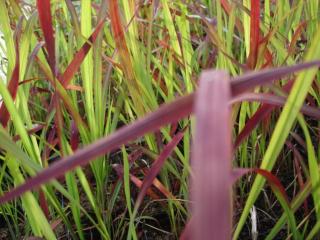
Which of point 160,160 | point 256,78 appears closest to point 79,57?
point 160,160

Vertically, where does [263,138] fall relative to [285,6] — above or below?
below

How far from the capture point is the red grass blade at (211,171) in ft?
0.43

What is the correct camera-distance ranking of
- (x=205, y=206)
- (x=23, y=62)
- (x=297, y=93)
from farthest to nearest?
(x=23, y=62), (x=297, y=93), (x=205, y=206)

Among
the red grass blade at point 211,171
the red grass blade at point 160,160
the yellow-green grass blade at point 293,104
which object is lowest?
the red grass blade at point 160,160

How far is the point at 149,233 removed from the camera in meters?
0.60

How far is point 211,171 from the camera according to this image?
0.14 m

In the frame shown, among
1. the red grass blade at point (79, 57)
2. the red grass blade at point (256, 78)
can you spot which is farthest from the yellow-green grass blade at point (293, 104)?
the red grass blade at point (79, 57)

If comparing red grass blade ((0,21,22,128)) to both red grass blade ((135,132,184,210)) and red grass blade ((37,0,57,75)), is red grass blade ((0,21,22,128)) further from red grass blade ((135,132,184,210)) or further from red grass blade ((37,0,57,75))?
red grass blade ((135,132,184,210))

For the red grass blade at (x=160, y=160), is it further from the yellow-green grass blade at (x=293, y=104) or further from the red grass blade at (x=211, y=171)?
the red grass blade at (x=211, y=171)

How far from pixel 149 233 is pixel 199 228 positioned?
49 centimetres

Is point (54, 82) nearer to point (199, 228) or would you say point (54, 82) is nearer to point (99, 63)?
point (99, 63)

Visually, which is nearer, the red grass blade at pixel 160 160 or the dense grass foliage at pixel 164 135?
the dense grass foliage at pixel 164 135

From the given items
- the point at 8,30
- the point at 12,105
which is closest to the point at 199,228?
the point at 12,105

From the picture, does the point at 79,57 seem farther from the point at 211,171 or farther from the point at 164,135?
the point at 211,171
